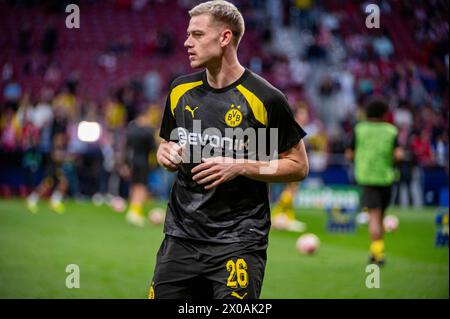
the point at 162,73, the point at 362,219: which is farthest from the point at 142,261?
the point at 162,73

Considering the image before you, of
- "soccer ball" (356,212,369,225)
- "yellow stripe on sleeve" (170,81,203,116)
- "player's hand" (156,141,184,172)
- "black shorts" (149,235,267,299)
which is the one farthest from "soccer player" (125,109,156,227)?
"black shorts" (149,235,267,299)

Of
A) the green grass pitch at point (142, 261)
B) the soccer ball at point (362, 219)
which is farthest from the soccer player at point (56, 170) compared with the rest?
the soccer ball at point (362, 219)

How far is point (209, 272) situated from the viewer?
507cm

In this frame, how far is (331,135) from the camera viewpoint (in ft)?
86.8

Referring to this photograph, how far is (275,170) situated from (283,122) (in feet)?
1.09

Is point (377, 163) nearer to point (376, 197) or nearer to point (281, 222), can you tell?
point (376, 197)

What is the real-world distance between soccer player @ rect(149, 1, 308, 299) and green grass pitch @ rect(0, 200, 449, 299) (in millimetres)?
3900

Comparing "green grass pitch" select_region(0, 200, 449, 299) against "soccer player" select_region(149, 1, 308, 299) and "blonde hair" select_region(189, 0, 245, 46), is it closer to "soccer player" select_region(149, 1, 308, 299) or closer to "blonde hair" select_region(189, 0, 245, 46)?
"soccer player" select_region(149, 1, 308, 299)

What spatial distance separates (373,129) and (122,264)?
173 inches

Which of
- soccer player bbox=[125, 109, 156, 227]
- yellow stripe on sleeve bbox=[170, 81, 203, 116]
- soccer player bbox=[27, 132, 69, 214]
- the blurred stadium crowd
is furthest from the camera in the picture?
the blurred stadium crowd

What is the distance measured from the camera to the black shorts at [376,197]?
1173cm

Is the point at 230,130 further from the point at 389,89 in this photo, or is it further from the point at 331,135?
the point at 389,89

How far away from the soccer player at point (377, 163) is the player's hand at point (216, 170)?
23.1 feet

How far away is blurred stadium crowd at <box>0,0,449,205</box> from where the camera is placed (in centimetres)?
2366
